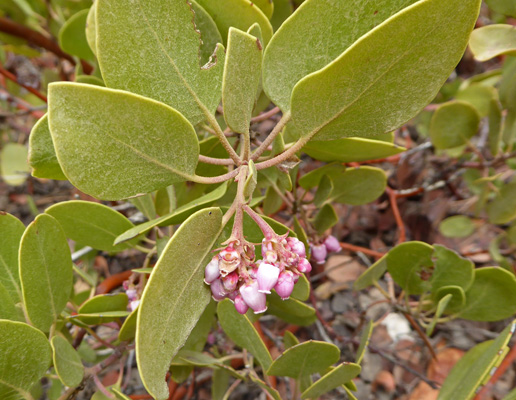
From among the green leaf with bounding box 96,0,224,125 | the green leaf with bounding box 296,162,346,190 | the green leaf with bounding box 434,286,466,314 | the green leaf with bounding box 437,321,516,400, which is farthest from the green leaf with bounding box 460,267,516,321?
the green leaf with bounding box 96,0,224,125

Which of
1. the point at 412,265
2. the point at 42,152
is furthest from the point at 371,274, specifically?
the point at 42,152

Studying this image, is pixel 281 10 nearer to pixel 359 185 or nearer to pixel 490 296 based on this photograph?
pixel 359 185

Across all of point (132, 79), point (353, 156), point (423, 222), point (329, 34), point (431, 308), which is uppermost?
point (132, 79)

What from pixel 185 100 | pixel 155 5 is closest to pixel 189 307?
pixel 185 100

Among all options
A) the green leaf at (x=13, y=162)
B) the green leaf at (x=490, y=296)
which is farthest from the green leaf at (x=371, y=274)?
the green leaf at (x=13, y=162)

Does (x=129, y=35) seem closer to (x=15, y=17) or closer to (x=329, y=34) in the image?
(x=329, y=34)

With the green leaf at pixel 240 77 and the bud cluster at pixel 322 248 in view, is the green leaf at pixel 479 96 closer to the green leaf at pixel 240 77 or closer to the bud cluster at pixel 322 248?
the bud cluster at pixel 322 248

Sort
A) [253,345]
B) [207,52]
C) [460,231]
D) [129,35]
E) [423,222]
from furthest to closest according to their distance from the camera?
[423,222]
[460,231]
[253,345]
[207,52]
[129,35]

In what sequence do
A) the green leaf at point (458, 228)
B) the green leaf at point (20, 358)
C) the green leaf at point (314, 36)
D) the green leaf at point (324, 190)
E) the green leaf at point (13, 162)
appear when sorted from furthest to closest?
the green leaf at point (13, 162), the green leaf at point (458, 228), the green leaf at point (324, 190), the green leaf at point (20, 358), the green leaf at point (314, 36)
